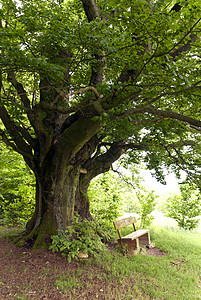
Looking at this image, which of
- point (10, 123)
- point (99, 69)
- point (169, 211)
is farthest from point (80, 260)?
point (169, 211)

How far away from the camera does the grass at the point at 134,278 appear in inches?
149

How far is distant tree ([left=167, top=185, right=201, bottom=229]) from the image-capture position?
10250 millimetres

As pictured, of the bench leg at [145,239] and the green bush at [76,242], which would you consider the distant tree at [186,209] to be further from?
the green bush at [76,242]

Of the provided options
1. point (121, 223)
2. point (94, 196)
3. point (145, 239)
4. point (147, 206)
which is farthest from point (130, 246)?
point (147, 206)

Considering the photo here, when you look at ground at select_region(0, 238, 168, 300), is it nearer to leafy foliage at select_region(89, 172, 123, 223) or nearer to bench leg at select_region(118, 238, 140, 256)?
bench leg at select_region(118, 238, 140, 256)

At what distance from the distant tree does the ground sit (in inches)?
279

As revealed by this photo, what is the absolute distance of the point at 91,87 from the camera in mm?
3971

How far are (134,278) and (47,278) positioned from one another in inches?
67.0

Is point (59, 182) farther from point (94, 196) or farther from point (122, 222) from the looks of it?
point (94, 196)

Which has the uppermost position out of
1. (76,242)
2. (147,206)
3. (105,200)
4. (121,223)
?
(105,200)

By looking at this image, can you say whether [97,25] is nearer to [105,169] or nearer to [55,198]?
[55,198]

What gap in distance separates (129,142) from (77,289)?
4.70 m

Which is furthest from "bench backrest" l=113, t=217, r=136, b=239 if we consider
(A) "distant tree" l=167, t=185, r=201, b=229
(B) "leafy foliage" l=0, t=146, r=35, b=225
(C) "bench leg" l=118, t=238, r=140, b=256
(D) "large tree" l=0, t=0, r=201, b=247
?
(A) "distant tree" l=167, t=185, r=201, b=229

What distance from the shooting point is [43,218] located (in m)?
5.41
